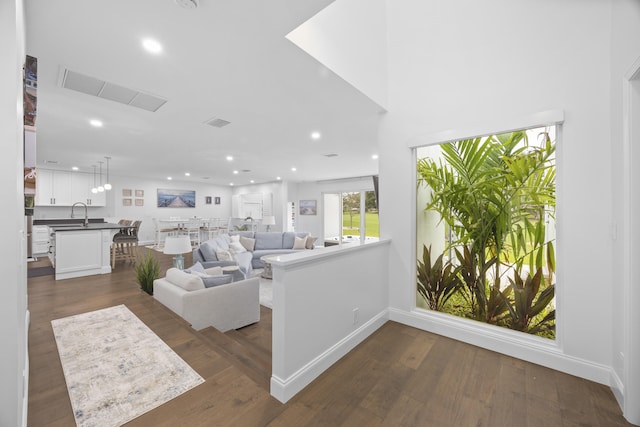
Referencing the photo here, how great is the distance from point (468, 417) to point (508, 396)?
411mm

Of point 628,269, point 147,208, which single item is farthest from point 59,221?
point 628,269

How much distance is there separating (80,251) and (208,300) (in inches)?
145

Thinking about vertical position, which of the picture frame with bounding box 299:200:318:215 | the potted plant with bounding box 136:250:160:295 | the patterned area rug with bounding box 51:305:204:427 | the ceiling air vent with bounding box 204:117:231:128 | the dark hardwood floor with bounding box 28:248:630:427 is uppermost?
the ceiling air vent with bounding box 204:117:231:128

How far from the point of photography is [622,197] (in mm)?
1626

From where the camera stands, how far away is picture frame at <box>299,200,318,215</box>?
398 inches

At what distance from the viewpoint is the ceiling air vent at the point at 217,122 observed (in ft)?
11.0

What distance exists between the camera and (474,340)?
2385 mm

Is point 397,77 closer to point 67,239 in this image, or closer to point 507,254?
point 507,254

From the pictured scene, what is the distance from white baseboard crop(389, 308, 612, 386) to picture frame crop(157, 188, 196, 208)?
32.6ft

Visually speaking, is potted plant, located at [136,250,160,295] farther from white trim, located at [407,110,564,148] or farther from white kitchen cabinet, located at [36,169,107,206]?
white kitchen cabinet, located at [36,169,107,206]

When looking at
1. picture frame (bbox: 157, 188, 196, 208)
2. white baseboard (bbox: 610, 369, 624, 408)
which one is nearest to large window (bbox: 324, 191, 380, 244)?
picture frame (bbox: 157, 188, 196, 208)

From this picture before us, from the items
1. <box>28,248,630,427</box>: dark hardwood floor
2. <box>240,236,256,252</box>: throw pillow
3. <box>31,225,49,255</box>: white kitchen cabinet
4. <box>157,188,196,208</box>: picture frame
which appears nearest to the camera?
<box>28,248,630,427</box>: dark hardwood floor

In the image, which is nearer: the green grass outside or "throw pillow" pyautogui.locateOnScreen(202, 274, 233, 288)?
"throw pillow" pyautogui.locateOnScreen(202, 274, 233, 288)

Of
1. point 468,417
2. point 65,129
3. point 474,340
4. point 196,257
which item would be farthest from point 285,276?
point 65,129
